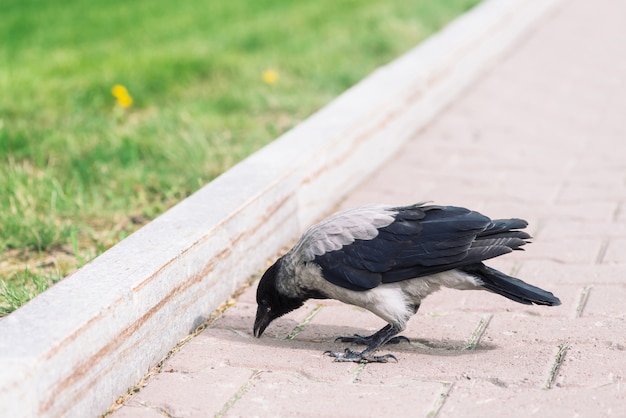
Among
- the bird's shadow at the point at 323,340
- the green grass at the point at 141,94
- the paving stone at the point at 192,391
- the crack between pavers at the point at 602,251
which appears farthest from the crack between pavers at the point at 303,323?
the crack between pavers at the point at 602,251

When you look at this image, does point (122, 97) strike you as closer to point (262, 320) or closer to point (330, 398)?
point (262, 320)

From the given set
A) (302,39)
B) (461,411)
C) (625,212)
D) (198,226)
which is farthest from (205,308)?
(302,39)

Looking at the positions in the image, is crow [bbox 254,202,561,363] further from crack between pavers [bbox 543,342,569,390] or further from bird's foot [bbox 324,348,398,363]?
crack between pavers [bbox 543,342,569,390]

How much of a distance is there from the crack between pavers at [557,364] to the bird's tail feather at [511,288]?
14cm

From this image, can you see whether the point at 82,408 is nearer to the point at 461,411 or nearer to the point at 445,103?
the point at 461,411

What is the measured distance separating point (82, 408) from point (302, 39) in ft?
18.9

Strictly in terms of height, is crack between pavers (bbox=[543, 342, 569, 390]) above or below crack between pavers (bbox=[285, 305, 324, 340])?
below

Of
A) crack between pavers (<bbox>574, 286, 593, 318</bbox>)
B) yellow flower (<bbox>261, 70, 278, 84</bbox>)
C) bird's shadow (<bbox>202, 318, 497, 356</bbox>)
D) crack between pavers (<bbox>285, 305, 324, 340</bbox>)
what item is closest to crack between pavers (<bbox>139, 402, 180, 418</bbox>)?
bird's shadow (<bbox>202, 318, 497, 356</bbox>)

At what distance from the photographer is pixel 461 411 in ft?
9.91

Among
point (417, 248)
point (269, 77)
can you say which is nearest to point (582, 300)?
point (417, 248)

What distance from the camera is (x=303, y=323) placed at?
3.90 meters

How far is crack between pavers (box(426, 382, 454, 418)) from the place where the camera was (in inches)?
119

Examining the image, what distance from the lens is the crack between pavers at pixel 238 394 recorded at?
3080mm

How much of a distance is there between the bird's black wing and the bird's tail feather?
0.08 metres
